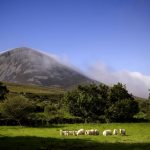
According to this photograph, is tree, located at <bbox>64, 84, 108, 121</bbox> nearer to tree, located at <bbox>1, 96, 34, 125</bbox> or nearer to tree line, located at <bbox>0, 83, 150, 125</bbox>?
tree line, located at <bbox>0, 83, 150, 125</bbox>

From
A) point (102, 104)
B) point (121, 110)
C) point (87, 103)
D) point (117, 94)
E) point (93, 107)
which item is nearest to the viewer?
point (121, 110)

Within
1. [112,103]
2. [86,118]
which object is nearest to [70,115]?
[86,118]

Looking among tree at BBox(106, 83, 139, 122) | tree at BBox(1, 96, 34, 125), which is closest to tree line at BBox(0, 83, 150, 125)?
tree at BBox(106, 83, 139, 122)

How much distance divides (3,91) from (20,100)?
4160cm

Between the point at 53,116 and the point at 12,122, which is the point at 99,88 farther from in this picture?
the point at 12,122

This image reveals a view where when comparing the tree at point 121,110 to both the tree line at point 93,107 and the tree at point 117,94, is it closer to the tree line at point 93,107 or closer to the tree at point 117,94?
the tree line at point 93,107

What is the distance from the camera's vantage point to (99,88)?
113 m

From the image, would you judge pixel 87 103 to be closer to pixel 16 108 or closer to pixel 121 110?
pixel 121 110

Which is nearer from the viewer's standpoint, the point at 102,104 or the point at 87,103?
the point at 87,103

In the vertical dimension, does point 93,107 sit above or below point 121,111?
above

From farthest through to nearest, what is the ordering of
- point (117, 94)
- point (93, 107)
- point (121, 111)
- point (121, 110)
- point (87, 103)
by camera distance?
point (117, 94) < point (87, 103) < point (93, 107) < point (121, 110) < point (121, 111)

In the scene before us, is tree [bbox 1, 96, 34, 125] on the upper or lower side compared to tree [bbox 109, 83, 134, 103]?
lower

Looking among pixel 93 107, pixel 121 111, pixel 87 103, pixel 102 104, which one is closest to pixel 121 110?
pixel 121 111

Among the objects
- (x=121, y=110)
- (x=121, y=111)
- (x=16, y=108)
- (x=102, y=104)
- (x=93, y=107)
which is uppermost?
(x=102, y=104)
